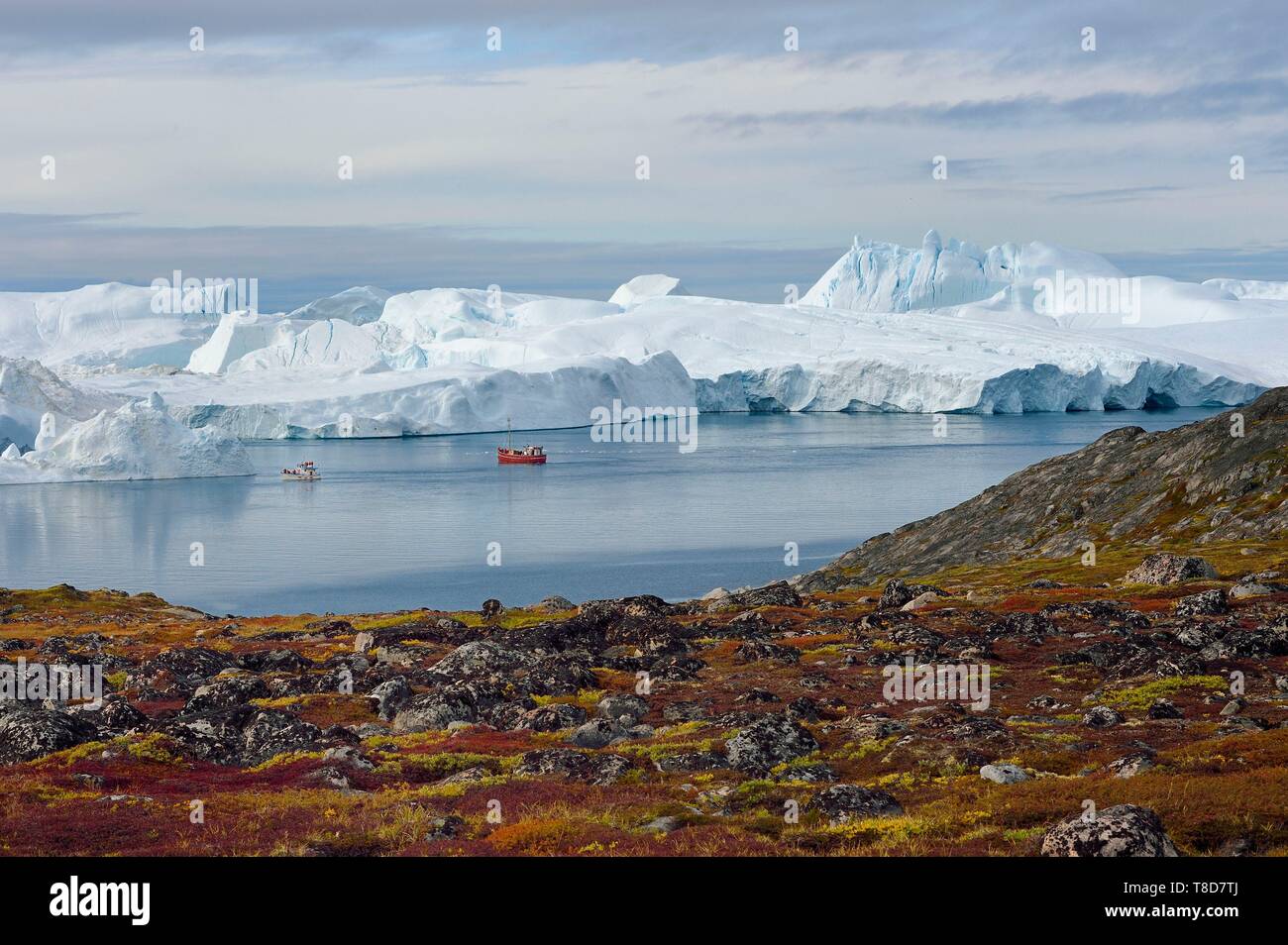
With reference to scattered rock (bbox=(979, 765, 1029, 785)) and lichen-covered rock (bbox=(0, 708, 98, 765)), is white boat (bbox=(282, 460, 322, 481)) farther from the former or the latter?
scattered rock (bbox=(979, 765, 1029, 785))

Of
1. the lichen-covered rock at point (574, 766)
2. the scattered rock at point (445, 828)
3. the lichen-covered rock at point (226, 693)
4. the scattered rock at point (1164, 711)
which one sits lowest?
the lichen-covered rock at point (226, 693)

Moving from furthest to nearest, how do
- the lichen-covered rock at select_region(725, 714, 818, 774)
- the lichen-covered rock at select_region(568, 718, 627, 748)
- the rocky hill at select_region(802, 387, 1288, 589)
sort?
the rocky hill at select_region(802, 387, 1288, 589)
the lichen-covered rock at select_region(568, 718, 627, 748)
the lichen-covered rock at select_region(725, 714, 818, 774)

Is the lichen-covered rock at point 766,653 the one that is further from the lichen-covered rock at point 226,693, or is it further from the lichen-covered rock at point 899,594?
the lichen-covered rock at point 226,693

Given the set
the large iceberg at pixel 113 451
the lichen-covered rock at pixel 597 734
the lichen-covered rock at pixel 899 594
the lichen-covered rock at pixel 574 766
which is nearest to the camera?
the lichen-covered rock at pixel 574 766

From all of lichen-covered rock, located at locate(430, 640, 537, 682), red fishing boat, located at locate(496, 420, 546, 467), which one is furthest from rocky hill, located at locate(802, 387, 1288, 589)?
red fishing boat, located at locate(496, 420, 546, 467)

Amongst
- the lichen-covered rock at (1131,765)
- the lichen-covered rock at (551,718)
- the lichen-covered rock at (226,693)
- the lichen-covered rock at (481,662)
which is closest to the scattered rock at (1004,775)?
the lichen-covered rock at (1131,765)
